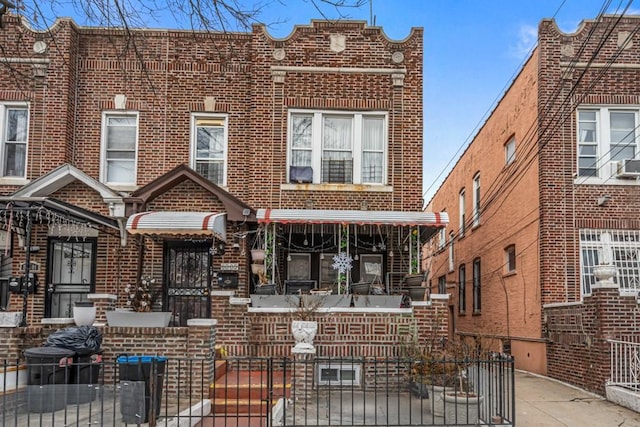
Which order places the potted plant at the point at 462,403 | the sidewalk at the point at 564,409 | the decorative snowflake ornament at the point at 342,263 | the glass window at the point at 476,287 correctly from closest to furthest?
the potted plant at the point at 462,403, the sidewalk at the point at 564,409, the decorative snowflake ornament at the point at 342,263, the glass window at the point at 476,287

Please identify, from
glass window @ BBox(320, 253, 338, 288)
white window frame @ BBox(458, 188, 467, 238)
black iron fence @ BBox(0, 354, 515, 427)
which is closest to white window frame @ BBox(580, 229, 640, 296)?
glass window @ BBox(320, 253, 338, 288)

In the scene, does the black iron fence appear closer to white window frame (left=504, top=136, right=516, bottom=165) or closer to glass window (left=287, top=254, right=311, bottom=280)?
glass window (left=287, top=254, right=311, bottom=280)

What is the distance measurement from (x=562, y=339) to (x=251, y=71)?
8859mm

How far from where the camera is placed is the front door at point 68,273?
44.4ft

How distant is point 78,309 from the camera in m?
10.4

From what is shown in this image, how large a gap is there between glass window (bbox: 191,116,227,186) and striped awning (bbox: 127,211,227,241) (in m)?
2.51

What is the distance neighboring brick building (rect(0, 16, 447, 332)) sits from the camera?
13.5 metres

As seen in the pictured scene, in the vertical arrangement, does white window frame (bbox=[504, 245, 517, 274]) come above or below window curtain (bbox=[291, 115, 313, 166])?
below

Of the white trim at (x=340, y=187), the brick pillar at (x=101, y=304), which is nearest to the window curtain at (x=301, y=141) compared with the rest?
the white trim at (x=340, y=187)

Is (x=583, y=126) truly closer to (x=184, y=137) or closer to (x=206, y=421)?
(x=184, y=137)

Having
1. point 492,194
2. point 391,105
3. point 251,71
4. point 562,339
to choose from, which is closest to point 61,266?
point 251,71

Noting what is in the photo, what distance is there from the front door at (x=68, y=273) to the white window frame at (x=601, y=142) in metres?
11.2

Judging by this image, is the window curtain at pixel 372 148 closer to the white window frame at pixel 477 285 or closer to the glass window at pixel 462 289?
the white window frame at pixel 477 285

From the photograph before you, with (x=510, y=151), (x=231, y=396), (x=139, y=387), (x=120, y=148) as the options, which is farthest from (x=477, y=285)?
(x=139, y=387)
